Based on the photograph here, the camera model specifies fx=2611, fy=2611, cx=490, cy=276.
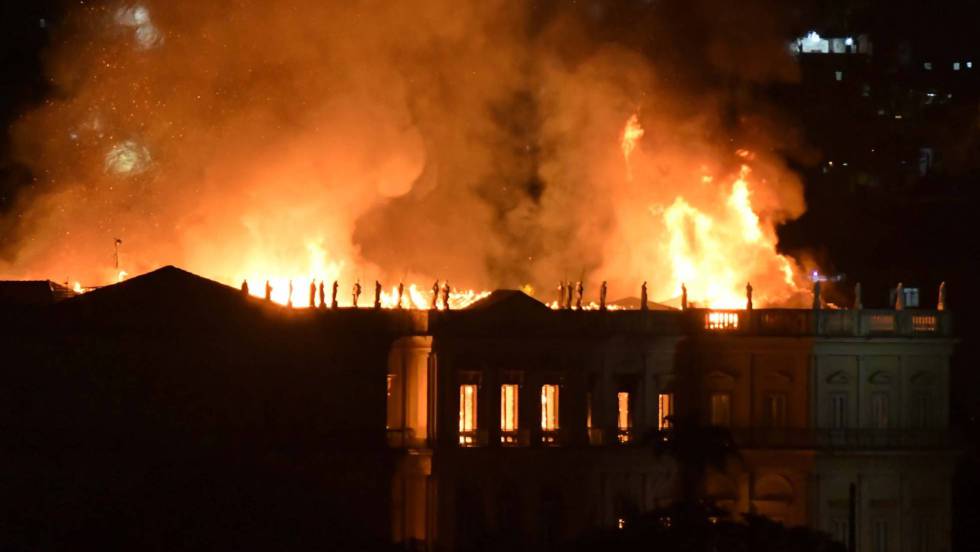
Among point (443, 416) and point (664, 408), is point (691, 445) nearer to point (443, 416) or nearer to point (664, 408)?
point (664, 408)

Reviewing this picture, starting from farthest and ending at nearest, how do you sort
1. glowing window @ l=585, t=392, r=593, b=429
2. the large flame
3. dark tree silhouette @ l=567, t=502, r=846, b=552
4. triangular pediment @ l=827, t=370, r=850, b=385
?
the large flame, triangular pediment @ l=827, t=370, r=850, b=385, glowing window @ l=585, t=392, r=593, b=429, dark tree silhouette @ l=567, t=502, r=846, b=552

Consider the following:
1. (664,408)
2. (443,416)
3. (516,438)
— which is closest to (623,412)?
(664,408)

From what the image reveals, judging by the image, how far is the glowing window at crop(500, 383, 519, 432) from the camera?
7962 cm

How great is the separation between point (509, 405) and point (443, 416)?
2.47 meters

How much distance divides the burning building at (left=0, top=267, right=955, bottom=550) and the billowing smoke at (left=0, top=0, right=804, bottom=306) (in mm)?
9075

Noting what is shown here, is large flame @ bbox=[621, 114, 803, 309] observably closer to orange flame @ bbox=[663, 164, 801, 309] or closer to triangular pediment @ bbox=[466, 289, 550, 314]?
orange flame @ bbox=[663, 164, 801, 309]

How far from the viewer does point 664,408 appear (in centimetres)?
8150

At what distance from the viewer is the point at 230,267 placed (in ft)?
297

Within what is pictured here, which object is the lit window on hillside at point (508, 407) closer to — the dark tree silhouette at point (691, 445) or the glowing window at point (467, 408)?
the glowing window at point (467, 408)

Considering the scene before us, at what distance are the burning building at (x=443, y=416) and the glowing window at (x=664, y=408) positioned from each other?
0.22 feet

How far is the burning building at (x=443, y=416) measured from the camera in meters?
75.6

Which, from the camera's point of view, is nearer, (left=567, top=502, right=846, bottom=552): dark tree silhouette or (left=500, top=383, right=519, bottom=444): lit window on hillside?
(left=567, top=502, right=846, bottom=552): dark tree silhouette

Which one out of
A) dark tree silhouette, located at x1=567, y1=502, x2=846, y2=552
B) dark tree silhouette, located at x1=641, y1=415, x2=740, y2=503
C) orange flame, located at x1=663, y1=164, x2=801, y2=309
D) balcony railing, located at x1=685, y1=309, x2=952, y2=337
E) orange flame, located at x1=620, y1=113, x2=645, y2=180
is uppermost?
orange flame, located at x1=620, y1=113, x2=645, y2=180

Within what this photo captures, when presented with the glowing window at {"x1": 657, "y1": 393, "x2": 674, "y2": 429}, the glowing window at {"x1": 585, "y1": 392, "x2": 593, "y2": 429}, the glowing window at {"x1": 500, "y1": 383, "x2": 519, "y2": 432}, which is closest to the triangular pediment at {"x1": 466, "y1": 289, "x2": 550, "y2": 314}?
the glowing window at {"x1": 500, "y1": 383, "x2": 519, "y2": 432}
